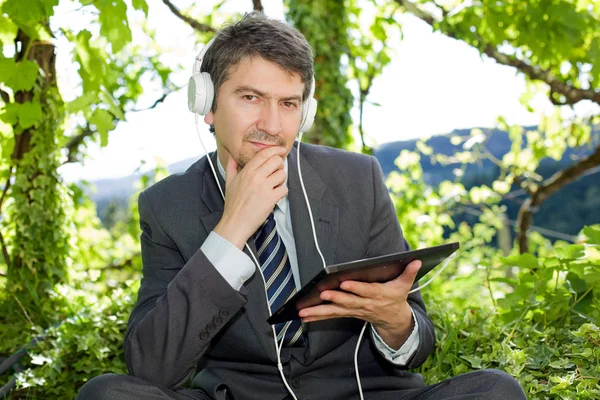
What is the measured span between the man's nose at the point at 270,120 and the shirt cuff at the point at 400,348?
0.70 meters

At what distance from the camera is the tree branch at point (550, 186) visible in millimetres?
6879

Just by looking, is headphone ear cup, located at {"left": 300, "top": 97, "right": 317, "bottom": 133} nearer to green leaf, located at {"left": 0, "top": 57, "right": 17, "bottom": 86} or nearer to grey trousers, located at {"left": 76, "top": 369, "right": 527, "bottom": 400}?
grey trousers, located at {"left": 76, "top": 369, "right": 527, "bottom": 400}

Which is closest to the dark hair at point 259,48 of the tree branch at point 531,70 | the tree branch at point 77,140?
the tree branch at point 531,70

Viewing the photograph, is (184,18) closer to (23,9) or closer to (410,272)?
(23,9)

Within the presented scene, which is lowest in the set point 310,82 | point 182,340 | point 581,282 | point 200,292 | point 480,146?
point 480,146

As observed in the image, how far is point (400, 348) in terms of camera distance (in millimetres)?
2213

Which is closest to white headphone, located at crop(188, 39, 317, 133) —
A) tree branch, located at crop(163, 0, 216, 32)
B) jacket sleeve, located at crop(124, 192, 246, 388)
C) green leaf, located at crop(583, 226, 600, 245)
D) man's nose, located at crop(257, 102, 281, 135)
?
man's nose, located at crop(257, 102, 281, 135)

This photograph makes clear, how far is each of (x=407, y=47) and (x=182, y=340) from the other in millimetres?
4975

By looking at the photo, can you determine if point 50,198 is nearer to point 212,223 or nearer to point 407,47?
point 212,223

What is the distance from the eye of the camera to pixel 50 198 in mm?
3834

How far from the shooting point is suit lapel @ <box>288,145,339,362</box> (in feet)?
7.48

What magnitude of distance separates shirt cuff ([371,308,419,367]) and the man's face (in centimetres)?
66

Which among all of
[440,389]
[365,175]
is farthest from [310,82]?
[440,389]

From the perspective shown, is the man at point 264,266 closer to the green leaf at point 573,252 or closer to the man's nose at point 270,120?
the man's nose at point 270,120
